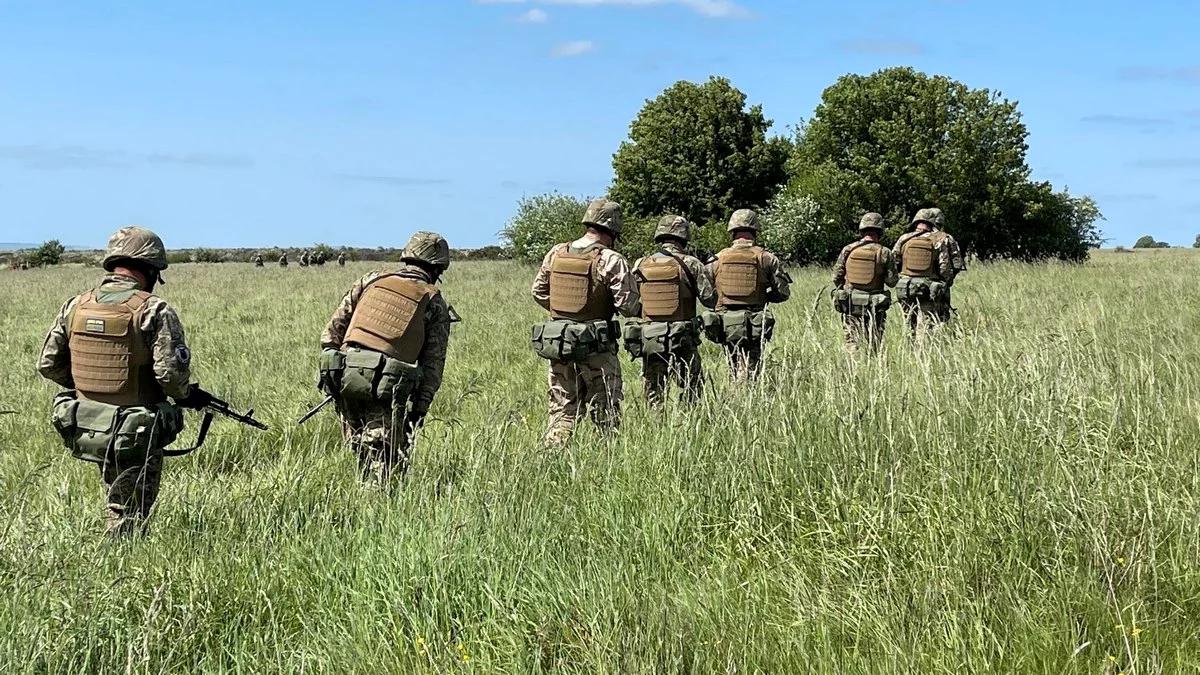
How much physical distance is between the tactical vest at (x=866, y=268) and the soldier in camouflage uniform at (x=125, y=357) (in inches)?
303

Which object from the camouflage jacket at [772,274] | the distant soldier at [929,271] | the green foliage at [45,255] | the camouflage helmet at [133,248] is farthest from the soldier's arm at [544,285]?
the green foliage at [45,255]

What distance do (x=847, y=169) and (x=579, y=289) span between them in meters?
29.6

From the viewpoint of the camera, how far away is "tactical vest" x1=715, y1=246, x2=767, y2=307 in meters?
8.53

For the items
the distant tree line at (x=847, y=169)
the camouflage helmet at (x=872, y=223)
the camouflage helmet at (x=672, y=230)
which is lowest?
the camouflage helmet at (x=672, y=230)

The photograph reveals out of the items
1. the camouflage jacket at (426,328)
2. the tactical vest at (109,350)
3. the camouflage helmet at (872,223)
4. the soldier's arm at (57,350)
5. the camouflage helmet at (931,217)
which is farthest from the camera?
the camouflage helmet at (931,217)

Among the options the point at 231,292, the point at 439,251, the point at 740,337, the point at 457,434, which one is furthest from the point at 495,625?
the point at 231,292

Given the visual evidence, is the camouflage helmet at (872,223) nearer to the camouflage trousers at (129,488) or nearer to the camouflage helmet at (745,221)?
the camouflage helmet at (745,221)

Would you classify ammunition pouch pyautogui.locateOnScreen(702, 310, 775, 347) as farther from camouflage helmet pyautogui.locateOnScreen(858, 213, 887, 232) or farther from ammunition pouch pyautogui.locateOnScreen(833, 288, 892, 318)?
camouflage helmet pyautogui.locateOnScreen(858, 213, 887, 232)

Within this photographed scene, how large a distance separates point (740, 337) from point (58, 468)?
535 cm

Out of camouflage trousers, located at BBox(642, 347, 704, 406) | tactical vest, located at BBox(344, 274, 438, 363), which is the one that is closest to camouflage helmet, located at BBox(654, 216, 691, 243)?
camouflage trousers, located at BBox(642, 347, 704, 406)

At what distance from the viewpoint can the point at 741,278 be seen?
8555 millimetres

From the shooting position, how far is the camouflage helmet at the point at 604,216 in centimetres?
670

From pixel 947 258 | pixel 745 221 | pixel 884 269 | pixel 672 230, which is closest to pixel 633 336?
pixel 672 230

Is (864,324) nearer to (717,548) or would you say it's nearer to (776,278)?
(776,278)
